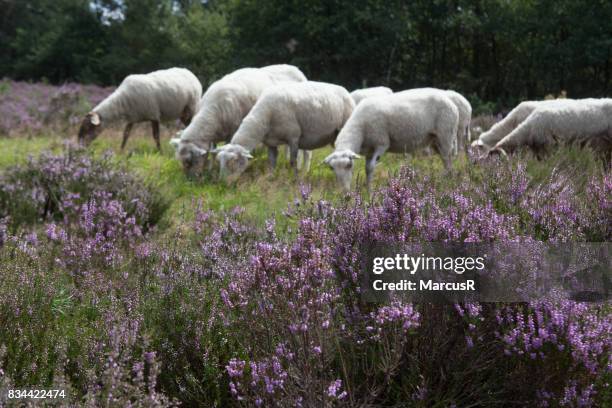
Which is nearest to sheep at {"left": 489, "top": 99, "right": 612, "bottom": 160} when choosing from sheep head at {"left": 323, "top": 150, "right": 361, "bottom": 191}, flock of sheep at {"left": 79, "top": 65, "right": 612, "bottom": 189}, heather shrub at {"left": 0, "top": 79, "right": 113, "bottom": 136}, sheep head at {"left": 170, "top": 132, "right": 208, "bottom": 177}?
flock of sheep at {"left": 79, "top": 65, "right": 612, "bottom": 189}

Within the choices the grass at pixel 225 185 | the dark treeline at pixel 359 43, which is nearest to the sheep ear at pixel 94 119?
the grass at pixel 225 185

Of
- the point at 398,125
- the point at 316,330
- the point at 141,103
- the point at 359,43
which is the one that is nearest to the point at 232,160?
the point at 398,125

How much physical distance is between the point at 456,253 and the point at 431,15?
82.7ft

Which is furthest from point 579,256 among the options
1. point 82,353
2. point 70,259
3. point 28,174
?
point 28,174

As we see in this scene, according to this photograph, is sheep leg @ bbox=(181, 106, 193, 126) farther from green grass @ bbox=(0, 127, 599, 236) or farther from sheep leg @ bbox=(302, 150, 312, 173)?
sheep leg @ bbox=(302, 150, 312, 173)

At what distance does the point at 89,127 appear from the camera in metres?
11.7

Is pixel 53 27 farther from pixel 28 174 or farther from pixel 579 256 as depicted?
pixel 579 256

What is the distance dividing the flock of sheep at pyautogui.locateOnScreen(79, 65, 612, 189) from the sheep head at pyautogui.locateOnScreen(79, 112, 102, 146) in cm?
275

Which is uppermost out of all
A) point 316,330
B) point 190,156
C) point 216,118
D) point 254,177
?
point 216,118

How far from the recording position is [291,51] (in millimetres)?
27172

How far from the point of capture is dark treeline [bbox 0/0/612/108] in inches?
876

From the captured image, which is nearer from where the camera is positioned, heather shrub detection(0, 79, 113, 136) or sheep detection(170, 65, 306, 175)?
sheep detection(170, 65, 306, 175)

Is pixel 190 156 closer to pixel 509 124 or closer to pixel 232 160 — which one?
pixel 232 160

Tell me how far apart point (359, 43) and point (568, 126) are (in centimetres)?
1914
